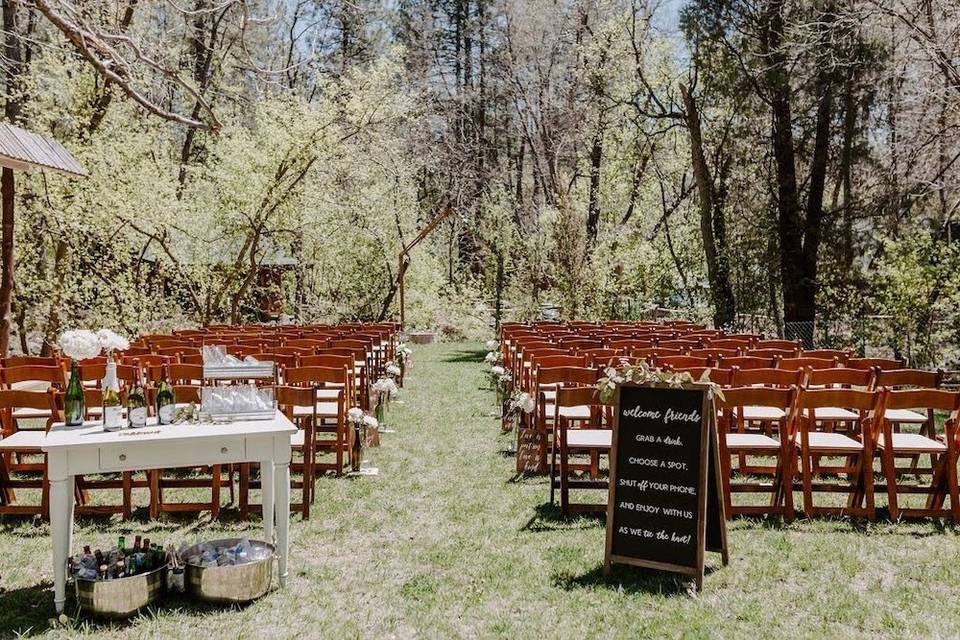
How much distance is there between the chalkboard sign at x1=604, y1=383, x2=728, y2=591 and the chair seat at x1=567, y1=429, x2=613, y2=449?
2.84 feet

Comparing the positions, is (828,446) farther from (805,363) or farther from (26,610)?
(26,610)

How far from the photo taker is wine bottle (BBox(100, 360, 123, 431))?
14.5 feet

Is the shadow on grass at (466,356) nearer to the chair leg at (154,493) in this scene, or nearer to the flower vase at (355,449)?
the flower vase at (355,449)

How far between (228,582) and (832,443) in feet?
13.9

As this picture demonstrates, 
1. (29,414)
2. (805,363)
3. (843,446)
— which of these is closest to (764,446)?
(843,446)

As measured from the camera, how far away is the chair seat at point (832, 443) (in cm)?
579

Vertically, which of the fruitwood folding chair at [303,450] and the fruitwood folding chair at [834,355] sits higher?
the fruitwood folding chair at [834,355]

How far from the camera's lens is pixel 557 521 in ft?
19.1

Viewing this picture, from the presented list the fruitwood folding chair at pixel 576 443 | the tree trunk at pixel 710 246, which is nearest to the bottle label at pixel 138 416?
the fruitwood folding chair at pixel 576 443

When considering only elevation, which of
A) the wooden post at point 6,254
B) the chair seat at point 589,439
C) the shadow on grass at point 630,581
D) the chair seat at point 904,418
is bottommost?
the shadow on grass at point 630,581

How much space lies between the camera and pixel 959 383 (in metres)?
12.7

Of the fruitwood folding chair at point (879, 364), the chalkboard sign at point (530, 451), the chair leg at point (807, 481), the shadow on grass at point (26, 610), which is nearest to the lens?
the shadow on grass at point (26, 610)

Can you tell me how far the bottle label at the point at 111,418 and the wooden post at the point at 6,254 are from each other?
5605 millimetres

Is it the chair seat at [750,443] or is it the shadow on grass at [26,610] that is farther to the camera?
the chair seat at [750,443]
